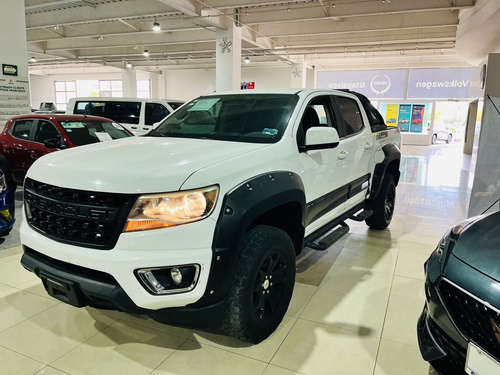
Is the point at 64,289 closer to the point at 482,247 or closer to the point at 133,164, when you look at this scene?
the point at 133,164

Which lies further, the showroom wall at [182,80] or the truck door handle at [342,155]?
the showroom wall at [182,80]

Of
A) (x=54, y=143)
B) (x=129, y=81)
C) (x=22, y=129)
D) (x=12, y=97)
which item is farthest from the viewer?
(x=129, y=81)

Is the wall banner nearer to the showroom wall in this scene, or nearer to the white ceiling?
the white ceiling

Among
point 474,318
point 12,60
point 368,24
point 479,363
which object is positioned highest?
point 368,24

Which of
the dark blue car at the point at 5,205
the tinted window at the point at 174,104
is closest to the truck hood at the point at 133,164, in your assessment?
the dark blue car at the point at 5,205

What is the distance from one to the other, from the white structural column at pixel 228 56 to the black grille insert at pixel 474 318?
11046mm

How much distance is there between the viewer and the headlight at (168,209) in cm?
173

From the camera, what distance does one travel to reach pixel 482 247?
5.33 feet

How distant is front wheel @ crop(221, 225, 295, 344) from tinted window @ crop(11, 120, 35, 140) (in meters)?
5.17

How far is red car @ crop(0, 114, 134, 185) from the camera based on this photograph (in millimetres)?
5543

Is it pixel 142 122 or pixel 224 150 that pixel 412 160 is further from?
pixel 224 150

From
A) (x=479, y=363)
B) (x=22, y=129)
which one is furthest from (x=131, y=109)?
(x=479, y=363)

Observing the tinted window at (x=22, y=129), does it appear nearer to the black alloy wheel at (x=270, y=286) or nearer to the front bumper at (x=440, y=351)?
the black alloy wheel at (x=270, y=286)

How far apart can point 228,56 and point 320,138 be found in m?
10.2
